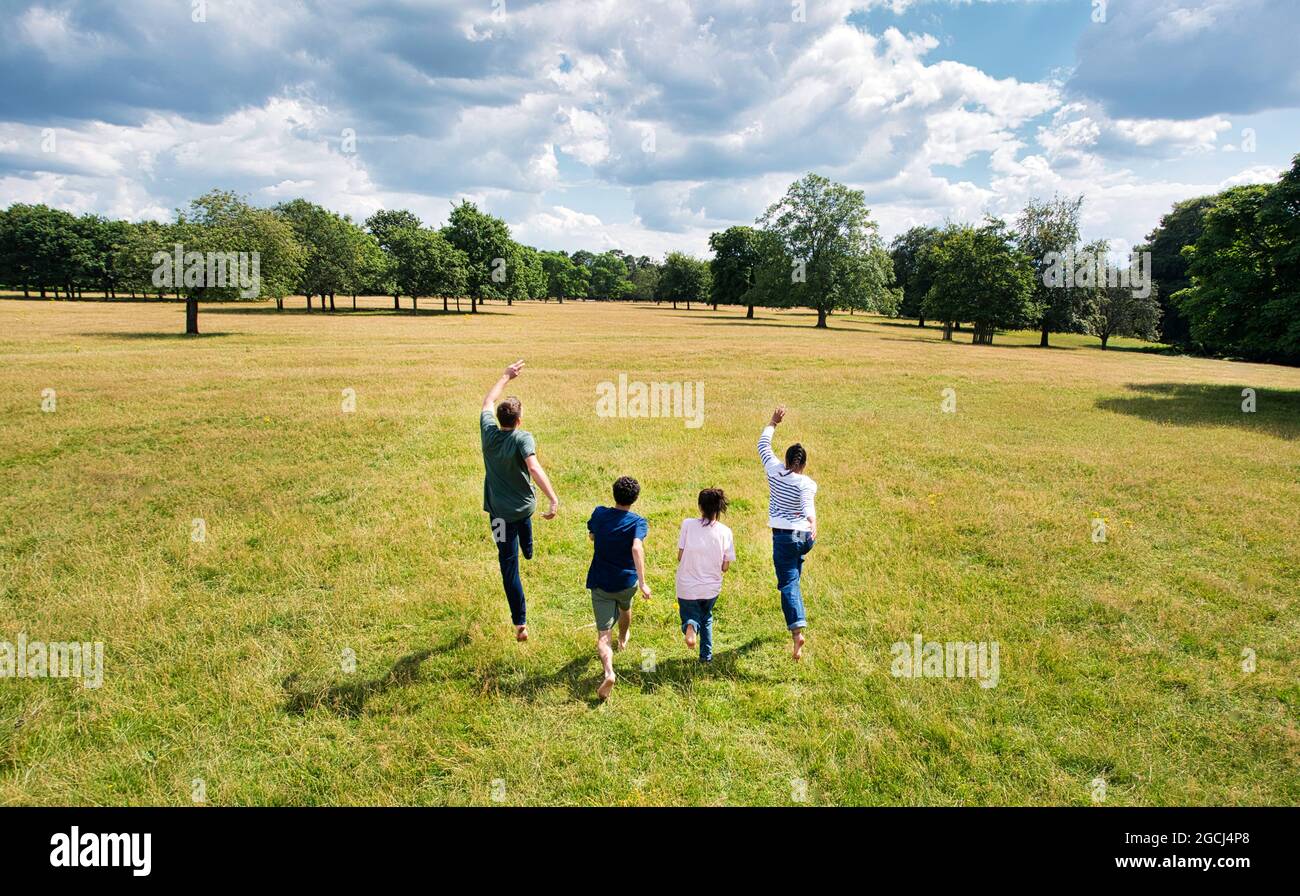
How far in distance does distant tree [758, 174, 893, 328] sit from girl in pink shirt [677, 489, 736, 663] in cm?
7071

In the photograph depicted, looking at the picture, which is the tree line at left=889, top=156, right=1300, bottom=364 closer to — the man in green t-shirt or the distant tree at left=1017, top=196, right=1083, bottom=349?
the distant tree at left=1017, top=196, right=1083, bottom=349

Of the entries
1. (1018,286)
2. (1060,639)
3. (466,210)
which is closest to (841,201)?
(1018,286)

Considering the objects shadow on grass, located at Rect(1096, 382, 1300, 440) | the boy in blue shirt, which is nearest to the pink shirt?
the boy in blue shirt

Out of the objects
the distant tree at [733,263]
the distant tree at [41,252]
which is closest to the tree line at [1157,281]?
the distant tree at [733,263]

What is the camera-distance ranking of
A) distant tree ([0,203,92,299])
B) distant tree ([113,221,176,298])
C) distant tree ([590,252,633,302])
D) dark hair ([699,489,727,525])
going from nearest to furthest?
dark hair ([699,489,727,525]), distant tree ([113,221,176,298]), distant tree ([0,203,92,299]), distant tree ([590,252,633,302])

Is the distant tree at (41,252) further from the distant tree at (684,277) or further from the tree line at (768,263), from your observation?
the distant tree at (684,277)

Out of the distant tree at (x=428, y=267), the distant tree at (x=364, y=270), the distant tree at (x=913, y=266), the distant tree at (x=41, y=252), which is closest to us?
the distant tree at (x=428, y=267)

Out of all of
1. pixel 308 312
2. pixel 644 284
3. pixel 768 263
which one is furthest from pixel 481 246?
pixel 644 284

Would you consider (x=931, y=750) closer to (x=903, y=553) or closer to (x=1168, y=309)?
(x=903, y=553)

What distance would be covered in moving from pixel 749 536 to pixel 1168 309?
3625 inches

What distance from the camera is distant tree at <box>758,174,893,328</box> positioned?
73562mm

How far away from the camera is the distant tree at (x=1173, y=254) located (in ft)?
243

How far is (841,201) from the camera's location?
74750mm

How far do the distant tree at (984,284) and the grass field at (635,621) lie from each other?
50.0 meters
